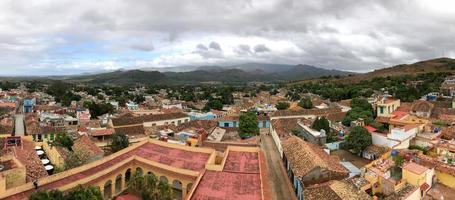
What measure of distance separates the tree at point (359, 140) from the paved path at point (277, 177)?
22.2ft

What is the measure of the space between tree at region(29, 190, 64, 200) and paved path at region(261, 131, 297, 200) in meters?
13.6

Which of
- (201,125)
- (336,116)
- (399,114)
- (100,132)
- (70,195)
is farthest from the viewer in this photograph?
(336,116)

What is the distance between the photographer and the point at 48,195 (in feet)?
56.1

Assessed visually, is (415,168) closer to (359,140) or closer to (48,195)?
(359,140)

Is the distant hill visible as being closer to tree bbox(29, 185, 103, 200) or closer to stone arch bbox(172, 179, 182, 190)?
stone arch bbox(172, 179, 182, 190)

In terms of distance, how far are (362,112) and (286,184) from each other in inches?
894

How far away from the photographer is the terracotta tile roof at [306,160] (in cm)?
2446

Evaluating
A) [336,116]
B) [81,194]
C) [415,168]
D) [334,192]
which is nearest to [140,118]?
[336,116]

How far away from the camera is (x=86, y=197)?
1788 centimetres

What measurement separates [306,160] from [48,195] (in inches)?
669

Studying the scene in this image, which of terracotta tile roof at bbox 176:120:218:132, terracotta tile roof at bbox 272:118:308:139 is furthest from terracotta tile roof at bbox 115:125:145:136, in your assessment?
terracotta tile roof at bbox 272:118:308:139

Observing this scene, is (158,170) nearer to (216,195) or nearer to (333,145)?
(216,195)

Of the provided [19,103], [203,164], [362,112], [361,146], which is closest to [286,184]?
[203,164]

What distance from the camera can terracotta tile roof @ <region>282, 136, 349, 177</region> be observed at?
24.5 m
